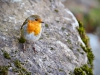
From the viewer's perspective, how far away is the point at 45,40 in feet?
20.4

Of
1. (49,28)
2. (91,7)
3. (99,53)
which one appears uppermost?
(91,7)

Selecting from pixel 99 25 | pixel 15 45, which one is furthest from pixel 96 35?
pixel 15 45

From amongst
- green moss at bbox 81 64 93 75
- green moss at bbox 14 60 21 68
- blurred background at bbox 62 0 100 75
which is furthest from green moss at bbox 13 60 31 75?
blurred background at bbox 62 0 100 75

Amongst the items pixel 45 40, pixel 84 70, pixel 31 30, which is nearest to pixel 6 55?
pixel 31 30

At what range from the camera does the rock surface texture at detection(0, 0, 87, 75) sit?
557 centimetres

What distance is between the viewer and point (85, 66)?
6125 mm

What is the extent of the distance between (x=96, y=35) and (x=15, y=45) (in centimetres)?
1287

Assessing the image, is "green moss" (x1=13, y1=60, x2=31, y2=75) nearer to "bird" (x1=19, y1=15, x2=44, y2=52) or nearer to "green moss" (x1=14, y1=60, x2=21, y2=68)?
"green moss" (x1=14, y1=60, x2=21, y2=68)

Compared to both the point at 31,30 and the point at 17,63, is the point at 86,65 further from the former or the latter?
the point at 17,63

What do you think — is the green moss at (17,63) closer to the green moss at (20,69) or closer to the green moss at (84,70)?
the green moss at (20,69)

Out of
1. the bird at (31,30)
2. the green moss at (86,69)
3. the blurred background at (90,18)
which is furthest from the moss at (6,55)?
the blurred background at (90,18)

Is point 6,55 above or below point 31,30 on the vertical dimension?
below

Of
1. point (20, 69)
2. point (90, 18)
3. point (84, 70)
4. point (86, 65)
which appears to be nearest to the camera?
point (20, 69)

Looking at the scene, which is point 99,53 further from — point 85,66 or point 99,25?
point 85,66
